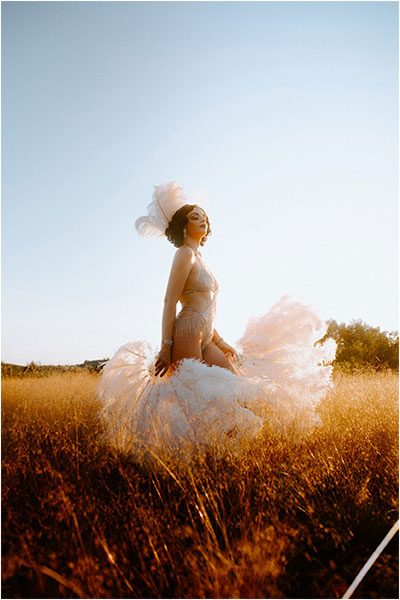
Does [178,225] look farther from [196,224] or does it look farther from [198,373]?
[198,373]

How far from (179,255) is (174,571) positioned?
7.17ft

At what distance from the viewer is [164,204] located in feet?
10.9

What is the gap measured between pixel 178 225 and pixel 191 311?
99cm

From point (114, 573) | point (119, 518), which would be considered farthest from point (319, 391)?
point (114, 573)

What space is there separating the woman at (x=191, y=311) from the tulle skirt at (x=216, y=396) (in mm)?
220

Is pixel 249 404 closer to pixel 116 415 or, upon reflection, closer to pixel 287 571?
pixel 287 571

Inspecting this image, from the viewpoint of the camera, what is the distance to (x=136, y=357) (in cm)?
279

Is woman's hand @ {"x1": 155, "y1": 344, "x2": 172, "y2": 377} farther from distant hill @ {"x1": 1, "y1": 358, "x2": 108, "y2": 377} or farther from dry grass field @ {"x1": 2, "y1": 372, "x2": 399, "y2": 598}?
distant hill @ {"x1": 1, "y1": 358, "x2": 108, "y2": 377}

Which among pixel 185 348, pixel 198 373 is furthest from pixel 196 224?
pixel 198 373

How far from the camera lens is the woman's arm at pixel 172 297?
270 centimetres

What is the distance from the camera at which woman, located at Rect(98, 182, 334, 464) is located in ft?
7.24

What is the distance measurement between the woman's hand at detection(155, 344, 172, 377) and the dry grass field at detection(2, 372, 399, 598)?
735 mm

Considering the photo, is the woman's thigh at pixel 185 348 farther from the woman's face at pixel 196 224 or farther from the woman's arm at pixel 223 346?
the woman's face at pixel 196 224

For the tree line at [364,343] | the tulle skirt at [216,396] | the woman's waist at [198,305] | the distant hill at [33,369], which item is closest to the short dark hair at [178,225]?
the woman's waist at [198,305]
